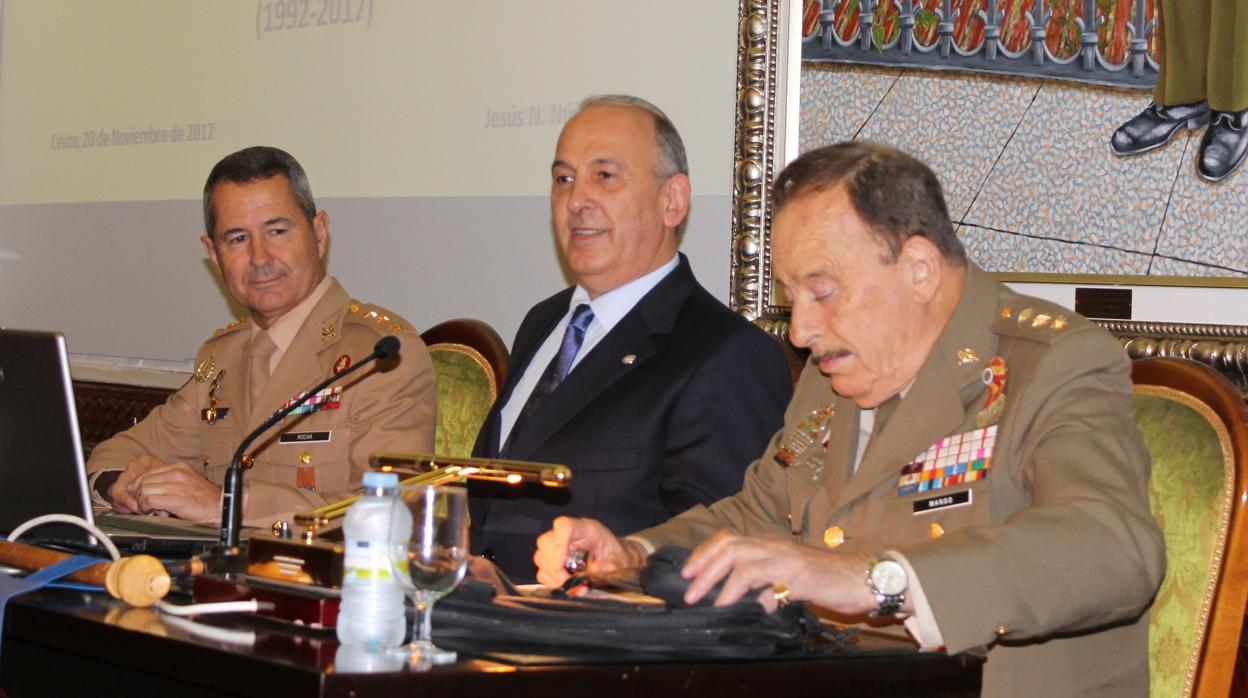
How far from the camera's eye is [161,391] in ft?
15.5

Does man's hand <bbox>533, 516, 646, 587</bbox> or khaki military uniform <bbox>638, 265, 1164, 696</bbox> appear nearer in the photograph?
khaki military uniform <bbox>638, 265, 1164, 696</bbox>

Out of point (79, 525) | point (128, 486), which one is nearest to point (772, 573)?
point (79, 525)

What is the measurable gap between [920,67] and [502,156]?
4.13 ft

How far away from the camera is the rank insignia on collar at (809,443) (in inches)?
85.7

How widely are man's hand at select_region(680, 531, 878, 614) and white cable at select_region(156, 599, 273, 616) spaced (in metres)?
0.46

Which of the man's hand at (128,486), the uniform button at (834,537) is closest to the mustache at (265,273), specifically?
the man's hand at (128,486)

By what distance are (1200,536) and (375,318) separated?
1807mm

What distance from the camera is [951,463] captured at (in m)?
1.92

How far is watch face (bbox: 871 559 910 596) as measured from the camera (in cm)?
158

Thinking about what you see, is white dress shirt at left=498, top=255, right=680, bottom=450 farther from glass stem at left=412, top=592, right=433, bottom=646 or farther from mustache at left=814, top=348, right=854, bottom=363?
glass stem at left=412, top=592, right=433, bottom=646

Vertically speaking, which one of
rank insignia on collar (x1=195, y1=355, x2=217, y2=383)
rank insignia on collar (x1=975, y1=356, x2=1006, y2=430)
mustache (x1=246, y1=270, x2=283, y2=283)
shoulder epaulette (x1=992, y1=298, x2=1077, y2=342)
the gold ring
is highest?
mustache (x1=246, y1=270, x2=283, y2=283)

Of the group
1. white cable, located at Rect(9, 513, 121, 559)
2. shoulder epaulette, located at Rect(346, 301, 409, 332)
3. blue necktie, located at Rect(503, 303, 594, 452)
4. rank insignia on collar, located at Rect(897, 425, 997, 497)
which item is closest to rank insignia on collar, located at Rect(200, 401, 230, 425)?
shoulder epaulette, located at Rect(346, 301, 409, 332)

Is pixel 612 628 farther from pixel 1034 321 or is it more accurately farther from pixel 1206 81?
pixel 1206 81

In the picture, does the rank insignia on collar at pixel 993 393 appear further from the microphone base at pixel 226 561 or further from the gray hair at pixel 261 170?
the gray hair at pixel 261 170
